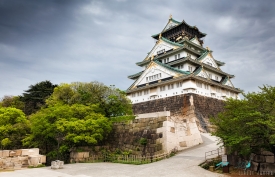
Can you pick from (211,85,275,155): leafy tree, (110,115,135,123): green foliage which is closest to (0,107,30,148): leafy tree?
(110,115,135,123): green foliage

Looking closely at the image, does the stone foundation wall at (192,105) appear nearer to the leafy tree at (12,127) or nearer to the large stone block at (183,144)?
the large stone block at (183,144)

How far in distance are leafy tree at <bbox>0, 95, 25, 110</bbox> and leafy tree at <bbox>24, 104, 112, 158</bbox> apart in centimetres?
1601

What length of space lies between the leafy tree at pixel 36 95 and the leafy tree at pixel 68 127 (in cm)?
1576

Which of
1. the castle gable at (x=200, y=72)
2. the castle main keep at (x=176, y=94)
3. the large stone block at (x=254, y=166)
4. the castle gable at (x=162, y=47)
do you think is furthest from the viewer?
the castle gable at (x=162, y=47)

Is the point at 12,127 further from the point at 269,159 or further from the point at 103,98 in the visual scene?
the point at 269,159

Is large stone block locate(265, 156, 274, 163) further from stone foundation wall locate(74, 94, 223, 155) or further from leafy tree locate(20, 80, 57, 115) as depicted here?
leafy tree locate(20, 80, 57, 115)

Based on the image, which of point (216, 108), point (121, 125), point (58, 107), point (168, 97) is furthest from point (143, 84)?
point (58, 107)

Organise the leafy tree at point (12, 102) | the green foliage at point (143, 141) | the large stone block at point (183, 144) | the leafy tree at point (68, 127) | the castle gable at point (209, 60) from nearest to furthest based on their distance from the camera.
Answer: the green foliage at point (143, 141) < the leafy tree at point (68, 127) < the large stone block at point (183, 144) < the leafy tree at point (12, 102) < the castle gable at point (209, 60)

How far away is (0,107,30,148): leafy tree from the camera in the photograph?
2173 centimetres

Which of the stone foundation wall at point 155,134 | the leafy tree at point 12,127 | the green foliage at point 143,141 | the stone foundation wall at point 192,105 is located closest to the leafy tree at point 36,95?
the leafy tree at point 12,127

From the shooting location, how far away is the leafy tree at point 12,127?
2173 cm

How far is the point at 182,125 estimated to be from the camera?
20.0 meters

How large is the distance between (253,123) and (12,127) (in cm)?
2103

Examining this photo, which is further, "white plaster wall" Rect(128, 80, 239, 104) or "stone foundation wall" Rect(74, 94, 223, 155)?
"white plaster wall" Rect(128, 80, 239, 104)
